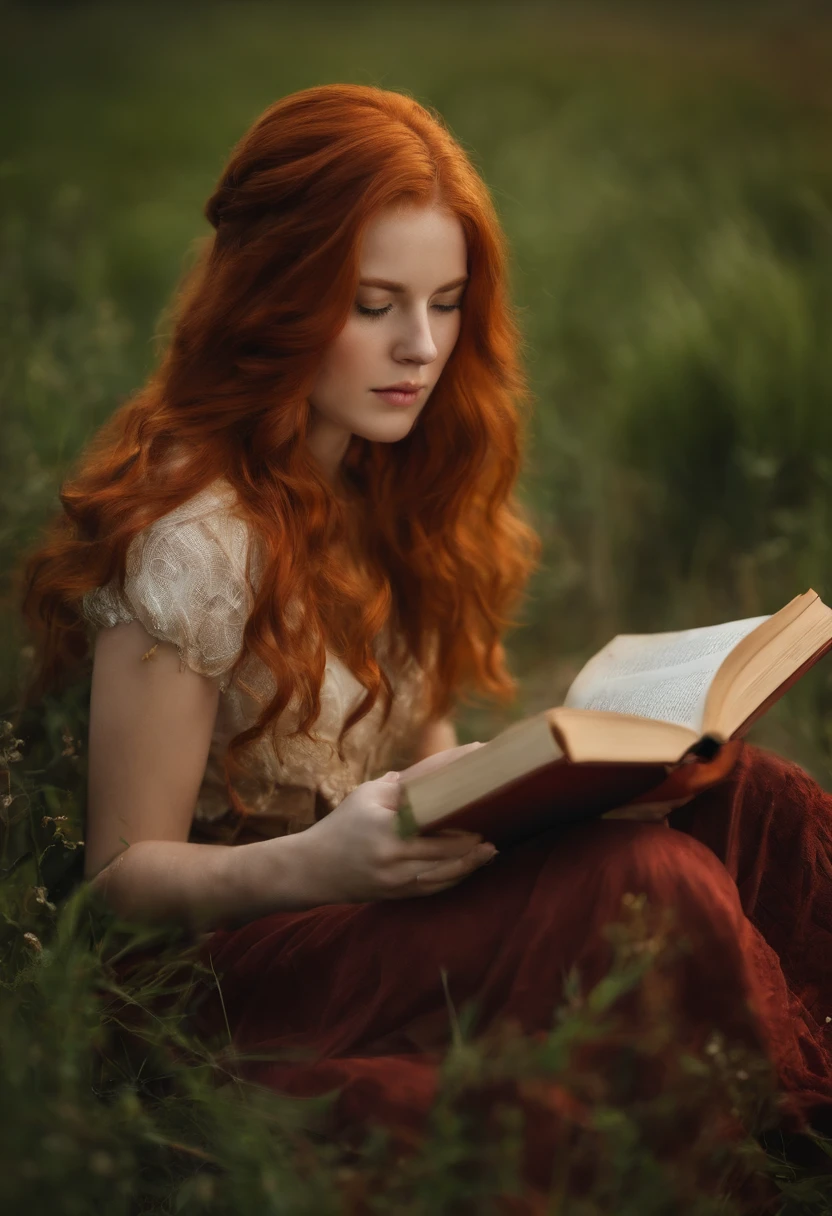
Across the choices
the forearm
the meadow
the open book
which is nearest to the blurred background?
the meadow

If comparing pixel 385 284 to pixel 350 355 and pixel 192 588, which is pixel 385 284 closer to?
pixel 350 355

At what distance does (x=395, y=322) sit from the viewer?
1847mm

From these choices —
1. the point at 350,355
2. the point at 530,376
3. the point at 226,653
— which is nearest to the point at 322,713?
the point at 226,653

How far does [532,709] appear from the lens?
332 cm

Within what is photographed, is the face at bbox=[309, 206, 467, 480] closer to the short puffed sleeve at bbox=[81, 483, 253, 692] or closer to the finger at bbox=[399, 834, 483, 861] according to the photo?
the short puffed sleeve at bbox=[81, 483, 253, 692]

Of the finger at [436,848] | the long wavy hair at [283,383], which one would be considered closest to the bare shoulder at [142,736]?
the long wavy hair at [283,383]

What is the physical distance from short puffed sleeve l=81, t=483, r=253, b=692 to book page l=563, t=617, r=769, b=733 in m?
0.50

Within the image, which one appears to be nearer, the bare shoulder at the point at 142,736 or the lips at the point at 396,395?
the bare shoulder at the point at 142,736

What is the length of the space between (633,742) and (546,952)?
0.33 m

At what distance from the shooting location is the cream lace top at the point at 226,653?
175 centimetres

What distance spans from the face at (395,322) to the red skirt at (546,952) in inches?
28.4

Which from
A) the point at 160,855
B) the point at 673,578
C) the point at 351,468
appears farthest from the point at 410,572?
the point at 673,578

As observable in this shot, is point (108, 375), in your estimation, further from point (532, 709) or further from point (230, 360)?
point (230, 360)

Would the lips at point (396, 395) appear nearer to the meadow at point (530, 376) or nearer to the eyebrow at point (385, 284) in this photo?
the eyebrow at point (385, 284)
